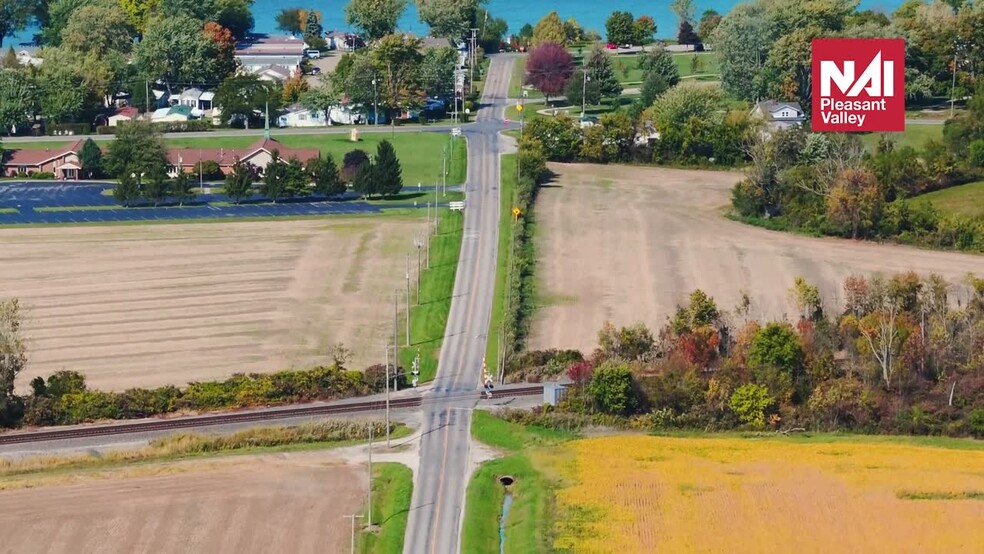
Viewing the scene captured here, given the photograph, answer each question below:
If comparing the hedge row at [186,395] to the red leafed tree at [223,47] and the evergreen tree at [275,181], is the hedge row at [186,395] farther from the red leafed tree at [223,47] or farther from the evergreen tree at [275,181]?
the red leafed tree at [223,47]

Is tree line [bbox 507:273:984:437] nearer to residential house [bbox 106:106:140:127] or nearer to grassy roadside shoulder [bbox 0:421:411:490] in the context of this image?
grassy roadside shoulder [bbox 0:421:411:490]

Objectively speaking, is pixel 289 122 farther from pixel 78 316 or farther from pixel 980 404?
pixel 980 404

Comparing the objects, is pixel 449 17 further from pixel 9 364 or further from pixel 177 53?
pixel 9 364

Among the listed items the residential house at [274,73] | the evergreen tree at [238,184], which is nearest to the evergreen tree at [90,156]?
the evergreen tree at [238,184]

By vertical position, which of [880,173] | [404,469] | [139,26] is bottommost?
[404,469]

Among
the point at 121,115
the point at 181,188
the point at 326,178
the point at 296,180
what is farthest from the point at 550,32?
the point at 181,188

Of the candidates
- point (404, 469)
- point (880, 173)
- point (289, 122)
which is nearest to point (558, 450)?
point (404, 469)
